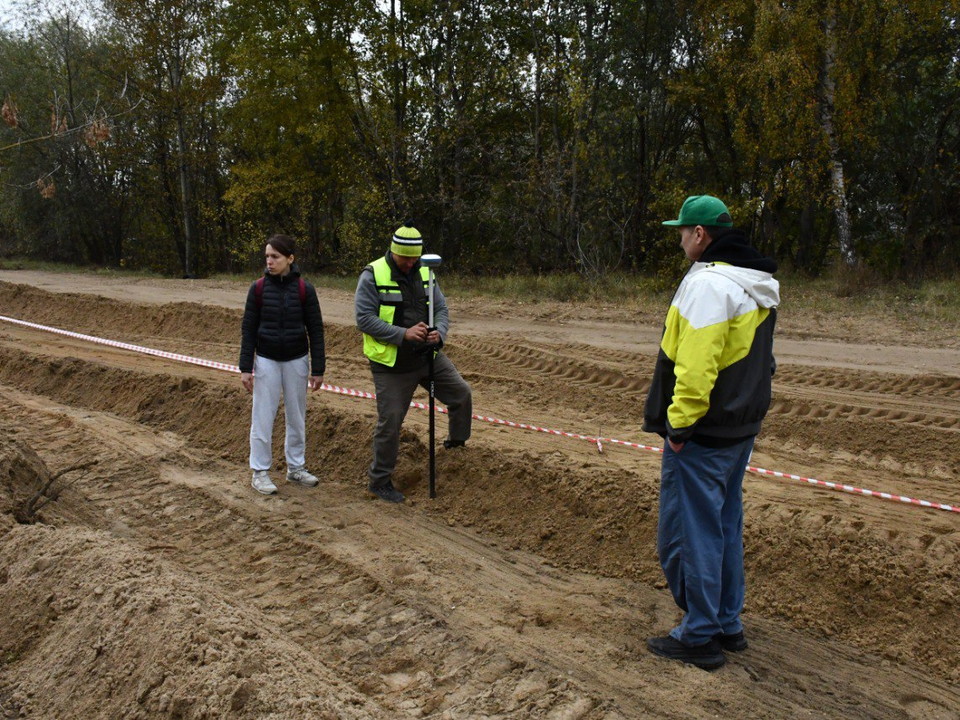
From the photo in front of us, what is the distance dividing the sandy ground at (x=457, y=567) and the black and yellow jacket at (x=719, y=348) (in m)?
1.31

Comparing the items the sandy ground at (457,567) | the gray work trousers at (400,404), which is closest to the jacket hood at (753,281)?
the sandy ground at (457,567)

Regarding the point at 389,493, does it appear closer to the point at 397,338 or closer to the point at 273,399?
the point at 273,399

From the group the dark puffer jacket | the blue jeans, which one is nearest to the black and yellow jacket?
the blue jeans

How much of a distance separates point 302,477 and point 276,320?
54.6 inches

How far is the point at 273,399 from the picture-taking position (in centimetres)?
630

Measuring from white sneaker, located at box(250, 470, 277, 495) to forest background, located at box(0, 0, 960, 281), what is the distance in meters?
11.8

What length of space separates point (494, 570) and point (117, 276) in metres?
23.4

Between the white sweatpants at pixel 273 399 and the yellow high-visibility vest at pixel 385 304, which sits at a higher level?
the yellow high-visibility vest at pixel 385 304

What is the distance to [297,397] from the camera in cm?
639

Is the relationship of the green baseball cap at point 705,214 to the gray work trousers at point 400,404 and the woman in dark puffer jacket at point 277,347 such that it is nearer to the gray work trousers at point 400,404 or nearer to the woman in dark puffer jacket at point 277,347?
the gray work trousers at point 400,404

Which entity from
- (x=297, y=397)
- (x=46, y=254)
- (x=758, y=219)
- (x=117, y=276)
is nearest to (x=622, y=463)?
(x=297, y=397)

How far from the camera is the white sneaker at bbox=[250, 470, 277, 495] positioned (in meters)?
6.42

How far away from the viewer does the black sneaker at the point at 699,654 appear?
3.99m

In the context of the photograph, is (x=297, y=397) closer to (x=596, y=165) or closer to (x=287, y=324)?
(x=287, y=324)
